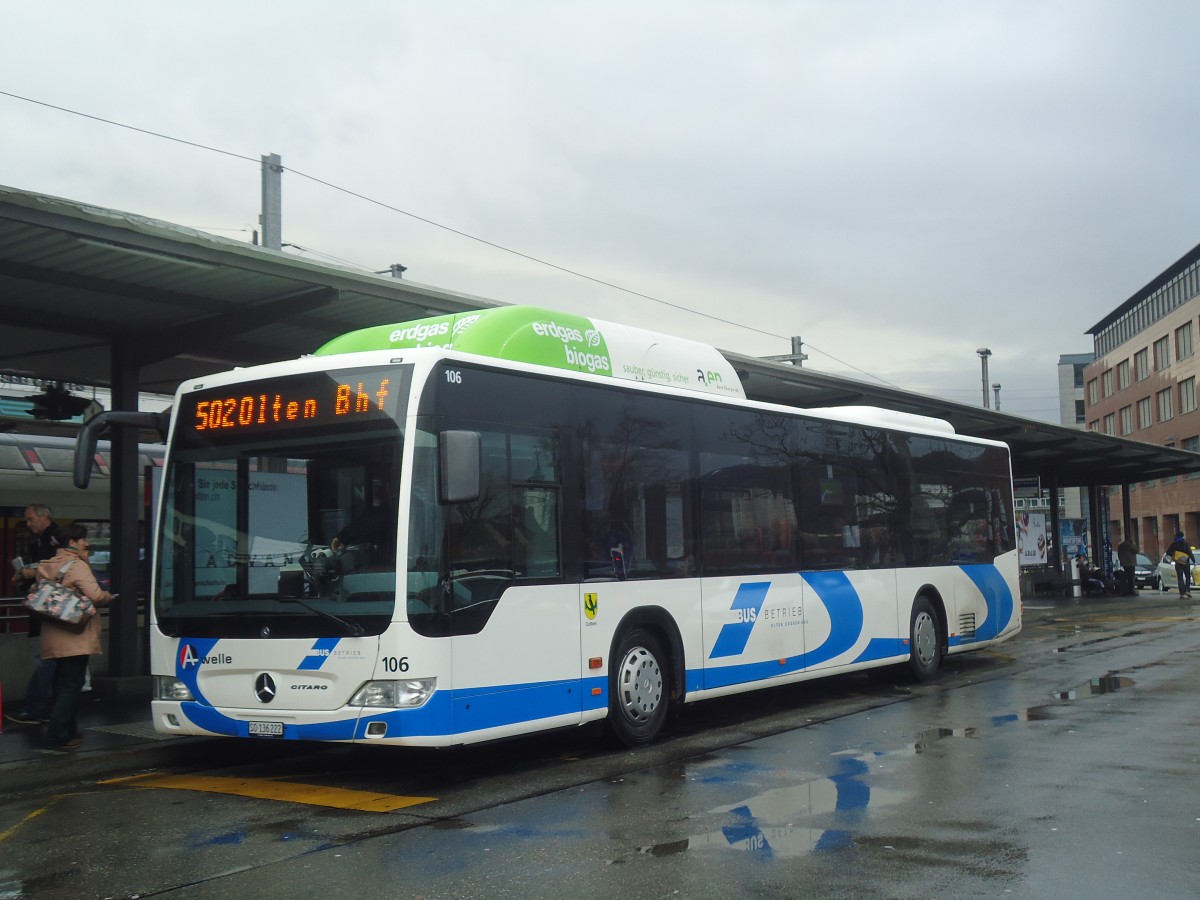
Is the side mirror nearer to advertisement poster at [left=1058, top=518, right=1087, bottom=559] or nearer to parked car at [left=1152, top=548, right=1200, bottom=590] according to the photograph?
advertisement poster at [left=1058, top=518, right=1087, bottom=559]

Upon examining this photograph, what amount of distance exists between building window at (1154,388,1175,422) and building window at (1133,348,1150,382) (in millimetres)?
2862

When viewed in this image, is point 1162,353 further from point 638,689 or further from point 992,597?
point 638,689

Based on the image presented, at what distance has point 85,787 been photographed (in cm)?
872

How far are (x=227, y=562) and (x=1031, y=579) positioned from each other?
3255 cm

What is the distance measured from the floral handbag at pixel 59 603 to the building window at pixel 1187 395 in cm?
7351

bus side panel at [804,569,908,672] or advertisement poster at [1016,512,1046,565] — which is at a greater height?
advertisement poster at [1016,512,1046,565]

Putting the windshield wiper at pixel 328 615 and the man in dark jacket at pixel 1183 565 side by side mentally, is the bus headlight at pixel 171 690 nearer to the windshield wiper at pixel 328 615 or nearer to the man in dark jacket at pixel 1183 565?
the windshield wiper at pixel 328 615

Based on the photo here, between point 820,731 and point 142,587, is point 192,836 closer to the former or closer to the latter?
point 820,731

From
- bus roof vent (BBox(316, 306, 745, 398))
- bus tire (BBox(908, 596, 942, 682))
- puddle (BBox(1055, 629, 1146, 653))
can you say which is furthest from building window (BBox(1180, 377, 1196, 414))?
bus roof vent (BBox(316, 306, 745, 398))

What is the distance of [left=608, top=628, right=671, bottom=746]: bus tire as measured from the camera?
31.1ft

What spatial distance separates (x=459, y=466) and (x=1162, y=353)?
3131 inches

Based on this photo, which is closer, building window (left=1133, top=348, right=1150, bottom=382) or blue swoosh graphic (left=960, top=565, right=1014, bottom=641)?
blue swoosh graphic (left=960, top=565, right=1014, bottom=641)

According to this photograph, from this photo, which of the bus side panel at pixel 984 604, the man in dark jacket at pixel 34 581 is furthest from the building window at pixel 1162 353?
the man in dark jacket at pixel 34 581

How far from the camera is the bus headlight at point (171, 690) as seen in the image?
8734 mm
